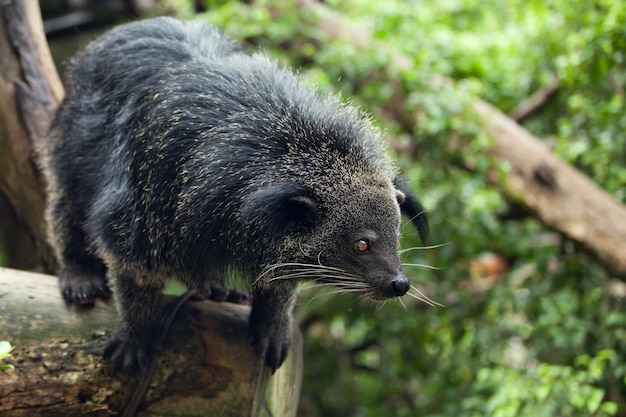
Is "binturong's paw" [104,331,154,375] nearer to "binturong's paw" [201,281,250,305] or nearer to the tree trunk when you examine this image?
"binturong's paw" [201,281,250,305]

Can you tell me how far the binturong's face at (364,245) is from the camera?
7.67ft

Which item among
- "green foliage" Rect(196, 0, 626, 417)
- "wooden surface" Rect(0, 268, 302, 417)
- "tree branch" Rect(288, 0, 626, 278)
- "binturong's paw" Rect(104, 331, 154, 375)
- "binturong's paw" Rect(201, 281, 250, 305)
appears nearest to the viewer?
"wooden surface" Rect(0, 268, 302, 417)

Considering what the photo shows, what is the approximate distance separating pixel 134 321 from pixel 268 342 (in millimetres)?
541

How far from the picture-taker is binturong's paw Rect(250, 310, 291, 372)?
2701mm

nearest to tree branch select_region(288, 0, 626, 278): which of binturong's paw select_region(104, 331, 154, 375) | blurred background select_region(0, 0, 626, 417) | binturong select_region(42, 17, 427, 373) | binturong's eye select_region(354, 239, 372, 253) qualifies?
blurred background select_region(0, 0, 626, 417)

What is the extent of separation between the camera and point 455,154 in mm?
4430

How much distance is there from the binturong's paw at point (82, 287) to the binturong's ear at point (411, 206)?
137 centimetres

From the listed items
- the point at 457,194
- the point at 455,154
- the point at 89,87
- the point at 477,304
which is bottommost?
the point at 477,304

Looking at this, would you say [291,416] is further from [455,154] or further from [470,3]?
[470,3]

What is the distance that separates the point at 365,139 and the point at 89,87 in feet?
4.34

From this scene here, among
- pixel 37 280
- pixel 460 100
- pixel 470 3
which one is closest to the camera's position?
pixel 37 280

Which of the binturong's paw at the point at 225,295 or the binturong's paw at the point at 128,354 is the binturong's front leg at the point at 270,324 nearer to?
the binturong's paw at the point at 225,295

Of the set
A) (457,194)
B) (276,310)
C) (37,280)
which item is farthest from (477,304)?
(37,280)

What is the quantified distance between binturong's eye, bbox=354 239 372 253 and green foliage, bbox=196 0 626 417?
1459mm
